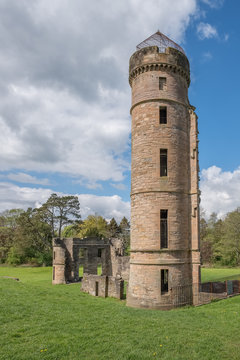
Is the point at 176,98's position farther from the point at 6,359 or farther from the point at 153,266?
the point at 6,359

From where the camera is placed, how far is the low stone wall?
17.4 m

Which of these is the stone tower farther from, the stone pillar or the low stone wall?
the stone pillar

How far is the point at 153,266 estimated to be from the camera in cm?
1447

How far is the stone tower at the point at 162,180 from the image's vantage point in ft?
47.9

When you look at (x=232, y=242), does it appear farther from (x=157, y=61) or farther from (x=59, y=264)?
(x=157, y=61)

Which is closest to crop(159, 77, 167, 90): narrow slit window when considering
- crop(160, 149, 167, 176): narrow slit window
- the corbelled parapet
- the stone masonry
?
the corbelled parapet

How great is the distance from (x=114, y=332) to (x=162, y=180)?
26.8 feet

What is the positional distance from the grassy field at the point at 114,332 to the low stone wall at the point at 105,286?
12.3 ft

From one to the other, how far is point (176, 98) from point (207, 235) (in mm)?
39391

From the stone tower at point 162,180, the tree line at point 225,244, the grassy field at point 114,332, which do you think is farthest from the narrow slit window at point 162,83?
the tree line at point 225,244

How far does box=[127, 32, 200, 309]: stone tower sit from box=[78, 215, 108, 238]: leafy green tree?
131 ft

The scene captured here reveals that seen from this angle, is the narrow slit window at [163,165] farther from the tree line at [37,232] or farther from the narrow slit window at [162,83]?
the tree line at [37,232]

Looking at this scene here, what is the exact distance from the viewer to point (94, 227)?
57438 mm

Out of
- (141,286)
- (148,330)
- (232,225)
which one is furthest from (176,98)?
(232,225)
